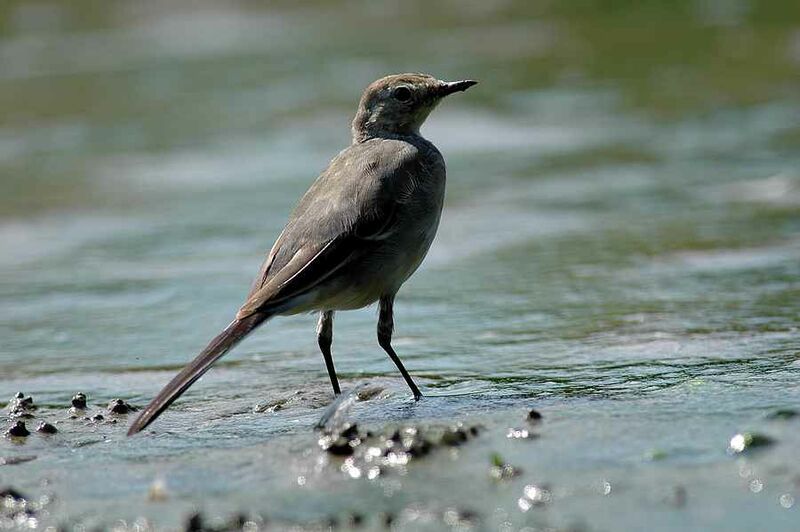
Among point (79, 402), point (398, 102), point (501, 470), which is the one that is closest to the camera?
point (501, 470)

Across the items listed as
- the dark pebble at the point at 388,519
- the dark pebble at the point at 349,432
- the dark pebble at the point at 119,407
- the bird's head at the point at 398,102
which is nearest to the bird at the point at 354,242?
the bird's head at the point at 398,102

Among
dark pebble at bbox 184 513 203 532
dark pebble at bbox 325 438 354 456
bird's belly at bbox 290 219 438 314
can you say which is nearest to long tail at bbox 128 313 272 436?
bird's belly at bbox 290 219 438 314

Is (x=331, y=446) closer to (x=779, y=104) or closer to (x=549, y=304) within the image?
(x=549, y=304)

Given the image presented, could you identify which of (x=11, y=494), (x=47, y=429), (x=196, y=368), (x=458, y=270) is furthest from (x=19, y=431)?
(x=458, y=270)

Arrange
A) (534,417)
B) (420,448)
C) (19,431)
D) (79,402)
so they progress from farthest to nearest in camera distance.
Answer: (79,402) → (19,431) → (534,417) → (420,448)

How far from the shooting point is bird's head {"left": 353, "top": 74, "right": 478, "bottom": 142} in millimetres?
7098

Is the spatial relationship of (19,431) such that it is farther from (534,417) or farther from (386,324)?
(534,417)

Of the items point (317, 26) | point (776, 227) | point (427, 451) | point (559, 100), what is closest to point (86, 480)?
point (427, 451)

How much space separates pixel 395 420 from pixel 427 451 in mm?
701

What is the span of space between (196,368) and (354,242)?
102 cm

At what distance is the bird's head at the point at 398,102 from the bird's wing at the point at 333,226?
0.63 meters

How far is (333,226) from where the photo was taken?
6.03 m

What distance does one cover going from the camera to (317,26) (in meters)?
19.9

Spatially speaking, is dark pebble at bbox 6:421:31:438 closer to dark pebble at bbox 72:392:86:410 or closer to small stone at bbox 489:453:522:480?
dark pebble at bbox 72:392:86:410
